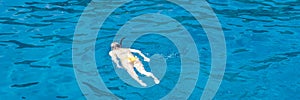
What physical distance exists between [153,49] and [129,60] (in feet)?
3.51

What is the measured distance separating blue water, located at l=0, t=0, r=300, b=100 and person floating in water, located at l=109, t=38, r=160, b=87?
152 millimetres

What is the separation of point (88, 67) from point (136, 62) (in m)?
0.83

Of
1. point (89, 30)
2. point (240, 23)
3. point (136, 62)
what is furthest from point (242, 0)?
point (136, 62)

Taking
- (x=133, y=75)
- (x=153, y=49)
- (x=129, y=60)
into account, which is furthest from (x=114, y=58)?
(x=153, y=49)

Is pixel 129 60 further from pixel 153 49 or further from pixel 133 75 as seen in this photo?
pixel 153 49

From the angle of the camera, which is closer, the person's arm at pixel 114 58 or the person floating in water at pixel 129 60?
the person floating in water at pixel 129 60

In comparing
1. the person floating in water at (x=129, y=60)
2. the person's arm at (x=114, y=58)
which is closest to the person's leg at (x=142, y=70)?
the person floating in water at (x=129, y=60)

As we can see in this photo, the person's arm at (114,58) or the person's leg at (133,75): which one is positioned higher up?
the person's arm at (114,58)

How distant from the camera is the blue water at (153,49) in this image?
680cm

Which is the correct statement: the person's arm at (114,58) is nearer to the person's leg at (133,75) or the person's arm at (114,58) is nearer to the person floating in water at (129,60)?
the person floating in water at (129,60)

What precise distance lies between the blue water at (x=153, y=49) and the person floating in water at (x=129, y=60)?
0.50 ft

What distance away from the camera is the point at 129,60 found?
697cm

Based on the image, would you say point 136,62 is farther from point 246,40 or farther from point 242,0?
point 242,0

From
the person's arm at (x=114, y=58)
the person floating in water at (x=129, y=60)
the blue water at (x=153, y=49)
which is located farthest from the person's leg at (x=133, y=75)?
the person's arm at (x=114, y=58)
